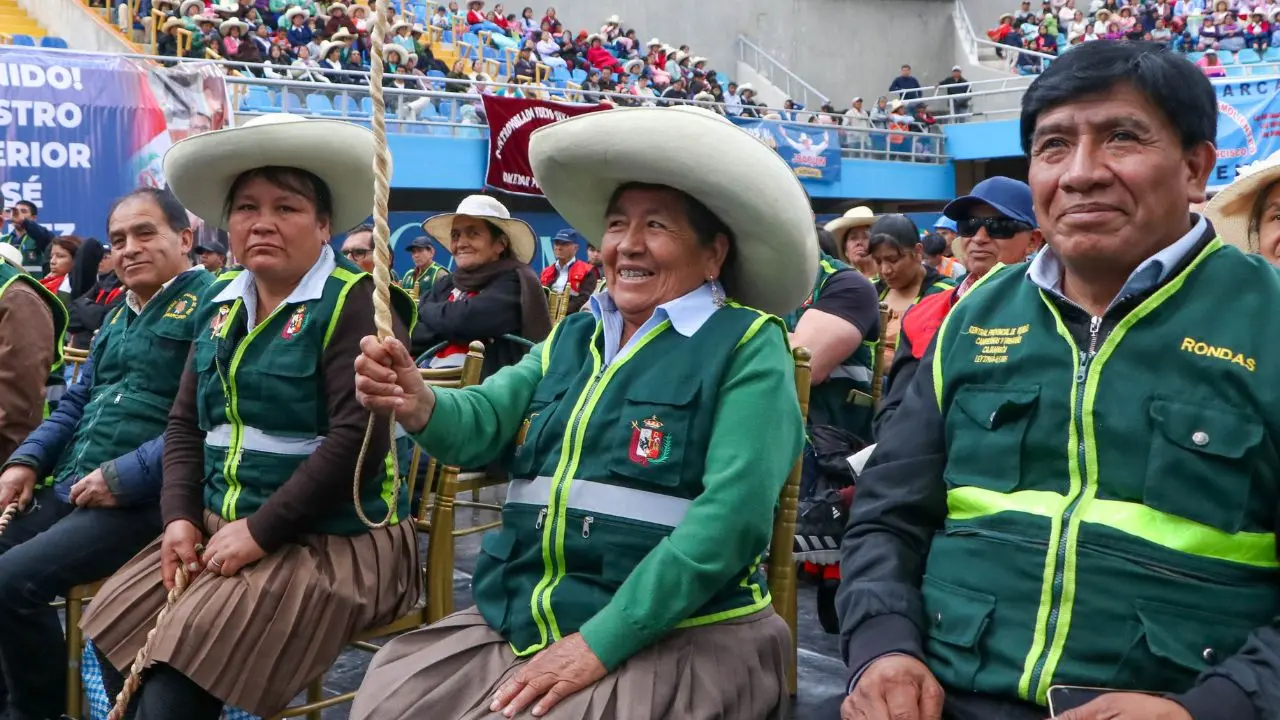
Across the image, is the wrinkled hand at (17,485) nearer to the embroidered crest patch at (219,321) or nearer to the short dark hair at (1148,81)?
the embroidered crest patch at (219,321)

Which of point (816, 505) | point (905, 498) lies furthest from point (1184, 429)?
point (816, 505)

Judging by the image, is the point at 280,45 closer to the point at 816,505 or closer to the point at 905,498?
the point at 816,505

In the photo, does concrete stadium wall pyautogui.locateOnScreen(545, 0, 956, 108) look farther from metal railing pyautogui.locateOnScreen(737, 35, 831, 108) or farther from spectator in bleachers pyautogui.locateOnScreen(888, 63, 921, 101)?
spectator in bleachers pyautogui.locateOnScreen(888, 63, 921, 101)

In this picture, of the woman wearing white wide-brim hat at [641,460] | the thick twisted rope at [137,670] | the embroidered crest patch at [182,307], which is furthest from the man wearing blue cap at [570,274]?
the woman wearing white wide-brim hat at [641,460]

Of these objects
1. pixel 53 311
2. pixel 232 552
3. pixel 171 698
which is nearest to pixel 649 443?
pixel 232 552

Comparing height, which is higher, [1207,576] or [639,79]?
[639,79]

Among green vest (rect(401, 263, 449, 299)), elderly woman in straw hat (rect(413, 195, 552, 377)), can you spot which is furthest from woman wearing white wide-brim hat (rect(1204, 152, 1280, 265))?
green vest (rect(401, 263, 449, 299))

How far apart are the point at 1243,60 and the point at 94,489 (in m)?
21.4

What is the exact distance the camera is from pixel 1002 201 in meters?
3.91

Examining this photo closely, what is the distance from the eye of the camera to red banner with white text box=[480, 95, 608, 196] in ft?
44.6

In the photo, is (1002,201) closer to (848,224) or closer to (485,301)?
(485,301)

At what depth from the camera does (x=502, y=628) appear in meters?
2.21

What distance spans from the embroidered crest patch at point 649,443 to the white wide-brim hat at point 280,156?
1138 millimetres

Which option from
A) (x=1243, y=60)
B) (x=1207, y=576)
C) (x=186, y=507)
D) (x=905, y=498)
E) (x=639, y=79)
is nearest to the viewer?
(x=1207, y=576)
